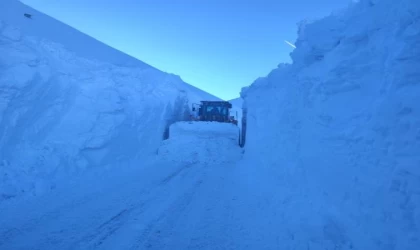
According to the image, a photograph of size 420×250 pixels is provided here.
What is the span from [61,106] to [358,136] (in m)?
11.2

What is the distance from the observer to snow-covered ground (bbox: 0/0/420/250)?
386 centimetres

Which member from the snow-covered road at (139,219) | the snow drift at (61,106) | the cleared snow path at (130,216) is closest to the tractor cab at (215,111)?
the snow drift at (61,106)

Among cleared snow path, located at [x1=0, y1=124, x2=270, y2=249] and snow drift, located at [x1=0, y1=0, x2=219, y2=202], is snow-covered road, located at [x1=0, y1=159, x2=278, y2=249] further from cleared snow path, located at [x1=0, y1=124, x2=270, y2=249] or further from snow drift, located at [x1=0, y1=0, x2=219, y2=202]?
snow drift, located at [x1=0, y1=0, x2=219, y2=202]

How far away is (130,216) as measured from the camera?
632 centimetres

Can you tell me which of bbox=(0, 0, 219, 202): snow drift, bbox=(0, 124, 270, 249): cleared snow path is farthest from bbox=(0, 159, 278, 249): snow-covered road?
bbox=(0, 0, 219, 202): snow drift

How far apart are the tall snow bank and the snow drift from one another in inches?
306

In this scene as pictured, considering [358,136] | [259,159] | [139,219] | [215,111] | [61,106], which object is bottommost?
[139,219]

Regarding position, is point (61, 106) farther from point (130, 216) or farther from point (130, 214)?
point (130, 216)

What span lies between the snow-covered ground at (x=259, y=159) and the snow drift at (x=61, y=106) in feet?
0.18

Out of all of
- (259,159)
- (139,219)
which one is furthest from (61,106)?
(259,159)

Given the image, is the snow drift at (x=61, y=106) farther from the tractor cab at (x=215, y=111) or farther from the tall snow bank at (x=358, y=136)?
the tall snow bank at (x=358, y=136)

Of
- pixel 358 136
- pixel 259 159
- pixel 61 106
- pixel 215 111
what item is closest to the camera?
pixel 358 136

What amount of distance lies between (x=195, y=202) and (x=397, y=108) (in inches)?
229

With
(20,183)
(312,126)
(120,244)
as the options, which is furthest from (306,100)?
(20,183)
